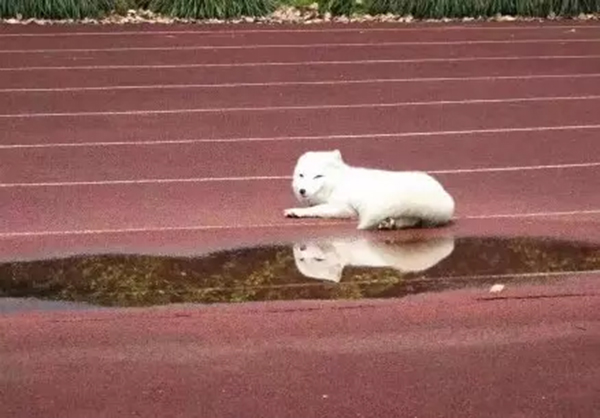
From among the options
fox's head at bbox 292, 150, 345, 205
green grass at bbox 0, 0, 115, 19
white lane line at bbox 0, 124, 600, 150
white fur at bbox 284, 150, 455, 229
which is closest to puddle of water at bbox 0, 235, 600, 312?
white fur at bbox 284, 150, 455, 229

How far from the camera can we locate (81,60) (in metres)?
12.6

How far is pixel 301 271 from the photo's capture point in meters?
5.75

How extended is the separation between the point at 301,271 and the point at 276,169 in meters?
2.46

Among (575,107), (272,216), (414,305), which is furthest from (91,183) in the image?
(575,107)

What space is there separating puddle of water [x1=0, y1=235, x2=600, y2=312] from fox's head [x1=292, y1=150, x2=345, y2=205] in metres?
0.41

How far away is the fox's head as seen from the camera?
6496 millimetres

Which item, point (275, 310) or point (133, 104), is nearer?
point (275, 310)

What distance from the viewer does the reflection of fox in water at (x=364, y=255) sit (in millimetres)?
5777

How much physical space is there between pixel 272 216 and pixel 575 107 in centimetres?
446

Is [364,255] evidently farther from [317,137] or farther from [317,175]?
[317,137]

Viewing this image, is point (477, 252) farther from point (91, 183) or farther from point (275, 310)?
point (91, 183)

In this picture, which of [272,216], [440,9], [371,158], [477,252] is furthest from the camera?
[440,9]

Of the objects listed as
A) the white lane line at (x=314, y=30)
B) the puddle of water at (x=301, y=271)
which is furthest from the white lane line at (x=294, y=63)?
the puddle of water at (x=301, y=271)

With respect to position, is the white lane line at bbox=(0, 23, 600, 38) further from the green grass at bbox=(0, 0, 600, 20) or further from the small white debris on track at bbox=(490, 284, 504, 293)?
the small white debris on track at bbox=(490, 284, 504, 293)
